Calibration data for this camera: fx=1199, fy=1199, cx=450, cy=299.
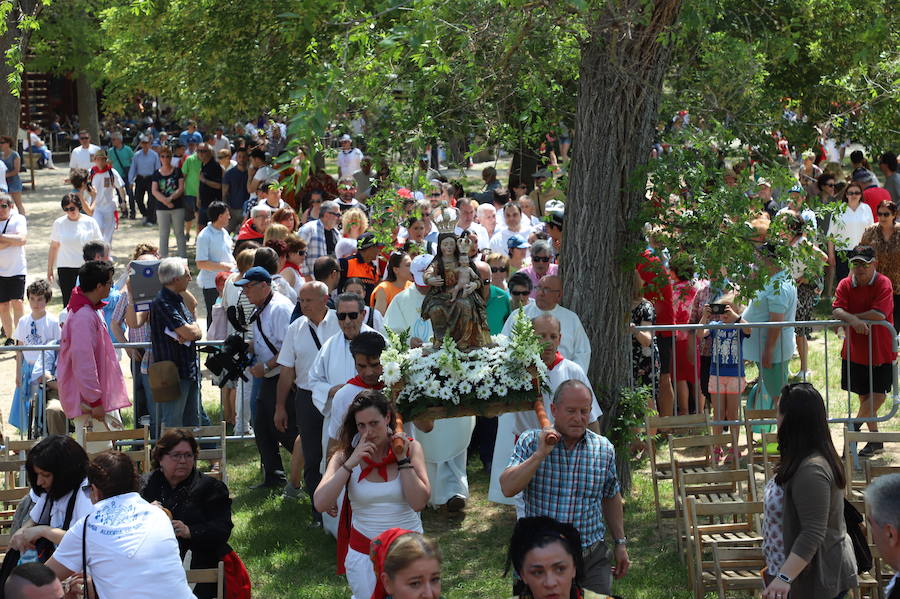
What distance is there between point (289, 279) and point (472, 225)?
306 centimetres

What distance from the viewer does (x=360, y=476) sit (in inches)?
240

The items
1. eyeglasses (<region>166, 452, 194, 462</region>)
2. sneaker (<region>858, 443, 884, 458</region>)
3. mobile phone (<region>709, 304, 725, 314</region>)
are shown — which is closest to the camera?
eyeglasses (<region>166, 452, 194, 462</region>)

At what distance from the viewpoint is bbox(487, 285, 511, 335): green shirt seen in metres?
9.95

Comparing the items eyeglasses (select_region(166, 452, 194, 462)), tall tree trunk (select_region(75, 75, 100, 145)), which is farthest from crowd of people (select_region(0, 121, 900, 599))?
tall tree trunk (select_region(75, 75, 100, 145))

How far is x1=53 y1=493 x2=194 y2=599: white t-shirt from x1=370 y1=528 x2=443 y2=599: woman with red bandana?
1.19 metres

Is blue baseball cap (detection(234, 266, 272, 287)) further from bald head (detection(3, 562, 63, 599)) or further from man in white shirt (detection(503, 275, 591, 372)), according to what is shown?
bald head (detection(3, 562, 63, 599))

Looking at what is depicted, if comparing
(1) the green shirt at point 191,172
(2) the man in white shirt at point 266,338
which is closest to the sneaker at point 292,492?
(2) the man in white shirt at point 266,338

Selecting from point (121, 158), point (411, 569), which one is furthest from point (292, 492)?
point (121, 158)

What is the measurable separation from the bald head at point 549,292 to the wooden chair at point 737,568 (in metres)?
2.45

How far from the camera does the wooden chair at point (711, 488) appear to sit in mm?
7969

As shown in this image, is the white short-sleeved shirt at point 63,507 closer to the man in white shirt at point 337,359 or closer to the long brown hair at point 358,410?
the long brown hair at point 358,410

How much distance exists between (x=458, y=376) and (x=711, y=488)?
252cm

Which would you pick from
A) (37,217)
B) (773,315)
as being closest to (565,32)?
(773,315)

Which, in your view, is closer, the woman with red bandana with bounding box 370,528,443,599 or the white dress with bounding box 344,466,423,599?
the woman with red bandana with bounding box 370,528,443,599
